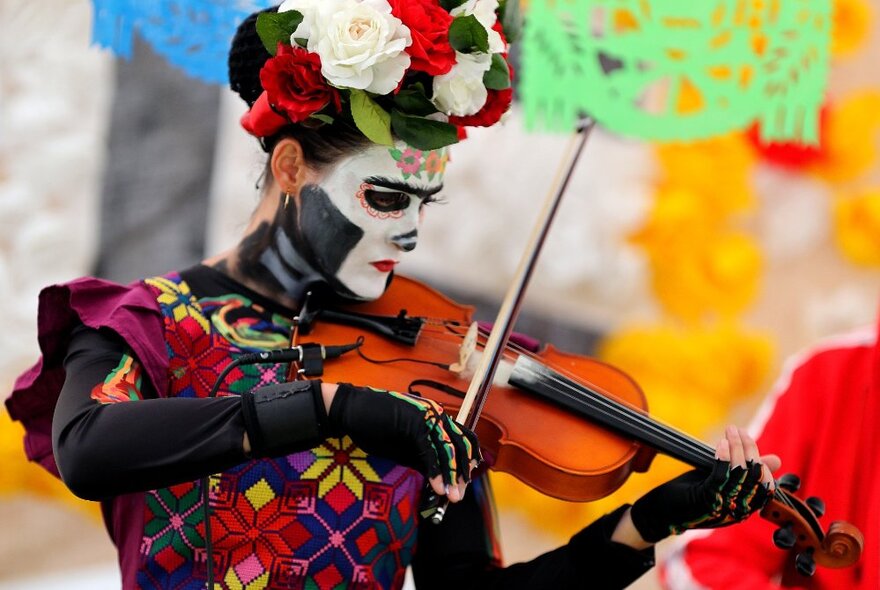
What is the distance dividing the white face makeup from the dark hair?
2 centimetres

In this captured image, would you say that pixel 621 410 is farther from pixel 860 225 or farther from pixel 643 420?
pixel 860 225

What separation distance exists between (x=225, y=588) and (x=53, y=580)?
1430 millimetres

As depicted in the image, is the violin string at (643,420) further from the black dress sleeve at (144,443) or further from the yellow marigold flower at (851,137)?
the yellow marigold flower at (851,137)

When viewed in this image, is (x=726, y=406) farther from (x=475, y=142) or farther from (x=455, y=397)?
(x=455, y=397)

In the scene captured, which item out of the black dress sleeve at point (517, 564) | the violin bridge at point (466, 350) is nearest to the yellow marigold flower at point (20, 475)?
the black dress sleeve at point (517, 564)

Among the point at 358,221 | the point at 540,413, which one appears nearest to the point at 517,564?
the point at 540,413

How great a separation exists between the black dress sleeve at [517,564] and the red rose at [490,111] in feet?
1.66

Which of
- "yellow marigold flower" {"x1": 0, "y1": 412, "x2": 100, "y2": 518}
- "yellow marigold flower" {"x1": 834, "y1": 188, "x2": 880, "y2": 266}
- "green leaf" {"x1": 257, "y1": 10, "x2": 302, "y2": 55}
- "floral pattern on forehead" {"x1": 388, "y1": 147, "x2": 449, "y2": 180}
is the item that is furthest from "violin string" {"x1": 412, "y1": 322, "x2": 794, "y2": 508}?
"yellow marigold flower" {"x1": 834, "y1": 188, "x2": 880, "y2": 266}

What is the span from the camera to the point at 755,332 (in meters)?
3.26

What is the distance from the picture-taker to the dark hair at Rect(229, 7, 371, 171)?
1416mm

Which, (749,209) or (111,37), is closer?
(111,37)

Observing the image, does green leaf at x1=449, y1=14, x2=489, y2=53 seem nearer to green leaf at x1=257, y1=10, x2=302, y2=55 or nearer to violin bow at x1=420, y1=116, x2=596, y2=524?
green leaf at x1=257, y1=10, x2=302, y2=55

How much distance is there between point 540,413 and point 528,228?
1568mm

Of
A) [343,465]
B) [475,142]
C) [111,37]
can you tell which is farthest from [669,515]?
[475,142]
